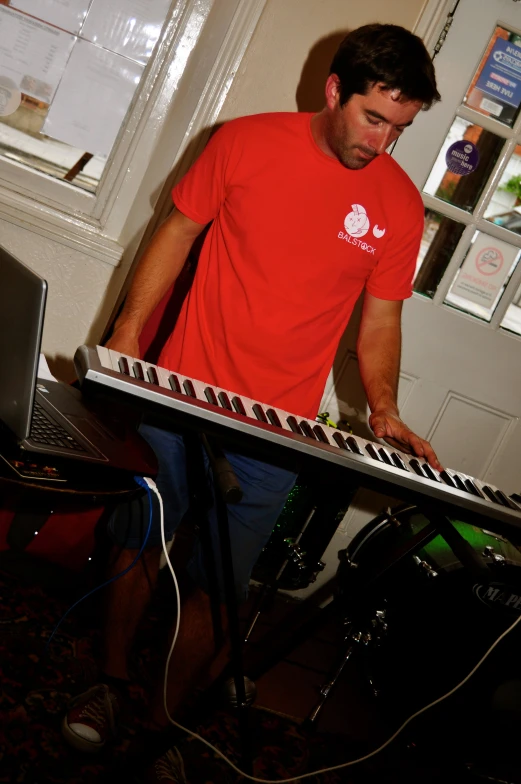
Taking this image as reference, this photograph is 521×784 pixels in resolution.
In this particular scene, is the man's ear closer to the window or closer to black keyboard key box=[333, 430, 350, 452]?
black keyboard key box=[333, 430, 350, 452]

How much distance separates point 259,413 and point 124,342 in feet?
1.45

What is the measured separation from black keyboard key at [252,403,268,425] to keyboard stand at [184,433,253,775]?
0.34 feet

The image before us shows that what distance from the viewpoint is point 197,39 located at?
2424 mm

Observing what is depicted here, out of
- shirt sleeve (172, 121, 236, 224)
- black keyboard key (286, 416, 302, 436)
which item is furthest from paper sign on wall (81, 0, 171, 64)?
black keyboard key (286, 416, 302, 436)

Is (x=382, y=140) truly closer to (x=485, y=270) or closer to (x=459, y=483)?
(x=459, y=483)

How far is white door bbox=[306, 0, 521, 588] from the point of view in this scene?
2.66 metres

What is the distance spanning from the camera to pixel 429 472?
150 cm

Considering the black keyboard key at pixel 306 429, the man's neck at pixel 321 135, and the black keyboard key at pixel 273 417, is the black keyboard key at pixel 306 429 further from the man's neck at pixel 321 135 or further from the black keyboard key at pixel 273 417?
the man's neck at pixel 321 135

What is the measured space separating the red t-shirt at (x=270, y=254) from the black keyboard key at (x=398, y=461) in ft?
1.36

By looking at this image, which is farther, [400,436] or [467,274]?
[467,274]

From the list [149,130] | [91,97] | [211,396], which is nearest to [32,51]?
[91,97]

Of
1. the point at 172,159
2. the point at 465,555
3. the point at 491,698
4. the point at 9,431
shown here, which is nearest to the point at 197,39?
the point at 172,159

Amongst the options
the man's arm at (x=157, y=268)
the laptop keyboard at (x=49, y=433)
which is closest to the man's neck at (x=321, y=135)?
the man's arm at (x=157, y=268)

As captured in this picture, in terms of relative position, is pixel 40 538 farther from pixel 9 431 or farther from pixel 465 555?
pixel 465 555
